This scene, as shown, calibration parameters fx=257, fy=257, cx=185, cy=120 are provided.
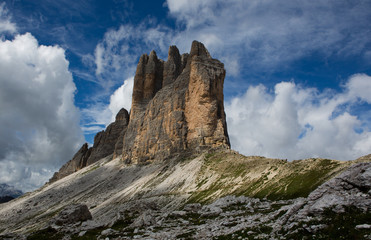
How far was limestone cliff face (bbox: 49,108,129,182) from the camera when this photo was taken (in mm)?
172450

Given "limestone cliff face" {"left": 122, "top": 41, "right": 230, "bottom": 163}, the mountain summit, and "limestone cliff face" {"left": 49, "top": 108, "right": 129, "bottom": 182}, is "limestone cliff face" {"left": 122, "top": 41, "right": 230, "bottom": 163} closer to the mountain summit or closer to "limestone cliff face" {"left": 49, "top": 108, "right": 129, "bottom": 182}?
the mountain summit

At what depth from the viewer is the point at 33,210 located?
10194 centimetres

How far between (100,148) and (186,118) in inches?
3433

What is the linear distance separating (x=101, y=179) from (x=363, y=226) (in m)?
122

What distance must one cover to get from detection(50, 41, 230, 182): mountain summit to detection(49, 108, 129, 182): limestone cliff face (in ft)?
45.8

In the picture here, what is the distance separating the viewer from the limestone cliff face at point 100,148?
172 meters

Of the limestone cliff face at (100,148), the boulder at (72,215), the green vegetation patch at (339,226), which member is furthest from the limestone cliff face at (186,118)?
the green vegetation patch at (339,226)

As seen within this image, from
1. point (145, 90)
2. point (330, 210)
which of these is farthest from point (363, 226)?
point (145, 90)

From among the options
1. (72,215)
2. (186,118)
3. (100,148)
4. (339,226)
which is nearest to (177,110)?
(186,118)

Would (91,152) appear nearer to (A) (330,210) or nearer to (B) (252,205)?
(B) (252,205)

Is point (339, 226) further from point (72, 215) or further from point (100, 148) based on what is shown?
point (100, 148)

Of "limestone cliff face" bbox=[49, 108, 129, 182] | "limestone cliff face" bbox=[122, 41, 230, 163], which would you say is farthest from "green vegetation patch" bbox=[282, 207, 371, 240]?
"limestone cliff face" bbox=[49, 108, 129, 182]

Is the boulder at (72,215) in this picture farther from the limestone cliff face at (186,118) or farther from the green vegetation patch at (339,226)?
the limestone cliff face at (186,118)

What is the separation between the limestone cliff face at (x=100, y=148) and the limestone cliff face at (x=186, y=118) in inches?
1329
